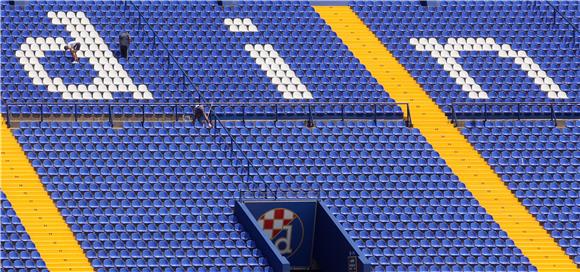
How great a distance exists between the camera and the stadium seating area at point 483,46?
4378cm

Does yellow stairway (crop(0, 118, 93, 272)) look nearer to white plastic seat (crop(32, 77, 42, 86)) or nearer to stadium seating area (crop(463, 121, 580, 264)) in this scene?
white plastic seat (crop(32, 77, 42, 86))

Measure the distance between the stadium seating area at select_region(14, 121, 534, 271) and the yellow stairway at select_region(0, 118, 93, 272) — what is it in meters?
0.22

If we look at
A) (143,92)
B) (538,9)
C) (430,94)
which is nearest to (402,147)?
(430,94)

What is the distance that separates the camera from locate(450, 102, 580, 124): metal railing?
139 ft

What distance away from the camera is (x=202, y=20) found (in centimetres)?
4538

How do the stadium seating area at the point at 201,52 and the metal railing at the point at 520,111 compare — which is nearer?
the stadium seating area at the point at 201,52

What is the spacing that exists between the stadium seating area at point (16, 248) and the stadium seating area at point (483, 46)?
38.3 ft

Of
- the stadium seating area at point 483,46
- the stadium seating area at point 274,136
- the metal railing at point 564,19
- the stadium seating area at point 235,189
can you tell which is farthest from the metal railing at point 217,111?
the metal railing at point 564,19

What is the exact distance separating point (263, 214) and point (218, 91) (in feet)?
18.6

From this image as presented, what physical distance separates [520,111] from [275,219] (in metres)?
8.14

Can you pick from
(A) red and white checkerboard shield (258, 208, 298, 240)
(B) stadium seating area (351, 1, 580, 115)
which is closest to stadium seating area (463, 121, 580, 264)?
(B) stadium seating area (351, 1, 580, 115)

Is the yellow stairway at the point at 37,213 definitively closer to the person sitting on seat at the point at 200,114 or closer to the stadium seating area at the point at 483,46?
the person sitting on seat at the point at 200,114

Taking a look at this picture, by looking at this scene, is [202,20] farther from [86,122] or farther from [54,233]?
[54,233]

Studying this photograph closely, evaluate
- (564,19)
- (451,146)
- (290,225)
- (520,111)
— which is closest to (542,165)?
(451,146)
